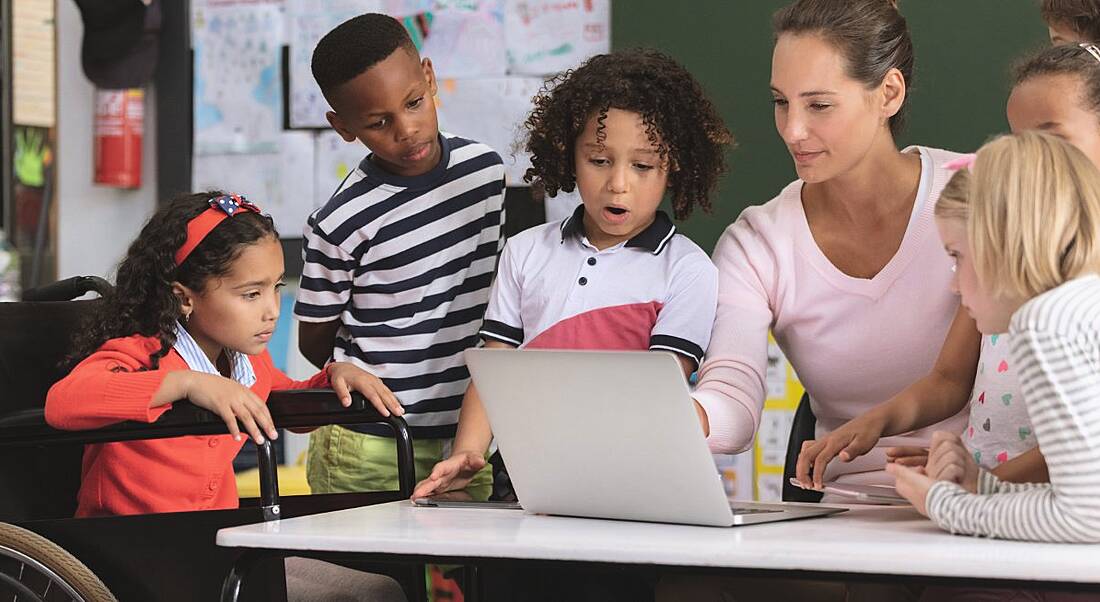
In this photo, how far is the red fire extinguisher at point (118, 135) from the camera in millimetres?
3404

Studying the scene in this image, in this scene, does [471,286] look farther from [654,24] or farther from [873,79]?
[654,24]

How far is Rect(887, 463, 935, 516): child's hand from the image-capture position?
1174mm

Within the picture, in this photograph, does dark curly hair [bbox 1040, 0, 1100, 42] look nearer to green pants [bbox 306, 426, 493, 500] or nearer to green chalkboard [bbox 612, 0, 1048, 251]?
green chalkboard [bbox 612, 0, 1048, 251]

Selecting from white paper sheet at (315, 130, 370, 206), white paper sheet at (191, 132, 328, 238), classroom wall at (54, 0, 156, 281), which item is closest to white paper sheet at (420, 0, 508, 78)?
white paper sheet at (315, 130, 370, 206)

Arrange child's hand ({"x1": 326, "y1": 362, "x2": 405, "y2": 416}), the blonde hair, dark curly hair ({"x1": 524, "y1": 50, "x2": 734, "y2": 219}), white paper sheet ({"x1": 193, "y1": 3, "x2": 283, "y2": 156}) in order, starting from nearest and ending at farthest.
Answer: the blonde hair, child's hand ({"x1": 326, "y1": 362, "x2": 405, "y2": 416}), dark curly hair ({"x1": 524, "y1": 50, "x2": 734, "y2": 219}), white paper sheet ({"x1": 193, "y1": 3, "x2": 283, "y2": 156})

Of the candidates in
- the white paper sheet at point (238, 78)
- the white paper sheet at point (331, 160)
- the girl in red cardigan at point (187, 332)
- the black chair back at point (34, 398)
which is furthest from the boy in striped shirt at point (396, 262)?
the white paper sheet at point (238, 78)

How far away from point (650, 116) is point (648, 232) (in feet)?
0.51

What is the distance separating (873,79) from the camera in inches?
66.9

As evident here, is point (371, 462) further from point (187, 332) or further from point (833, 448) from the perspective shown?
point (833, 448)

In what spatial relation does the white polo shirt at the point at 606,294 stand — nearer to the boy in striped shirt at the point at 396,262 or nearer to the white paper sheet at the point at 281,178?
the boy in striped shirt at the point at 396,262

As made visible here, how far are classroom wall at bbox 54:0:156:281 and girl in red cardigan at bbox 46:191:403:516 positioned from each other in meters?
1.77

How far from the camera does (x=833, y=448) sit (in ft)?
4.75

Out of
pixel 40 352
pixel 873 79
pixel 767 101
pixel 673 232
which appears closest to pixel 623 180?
pixel 673 232

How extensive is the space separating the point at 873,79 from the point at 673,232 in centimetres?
33
